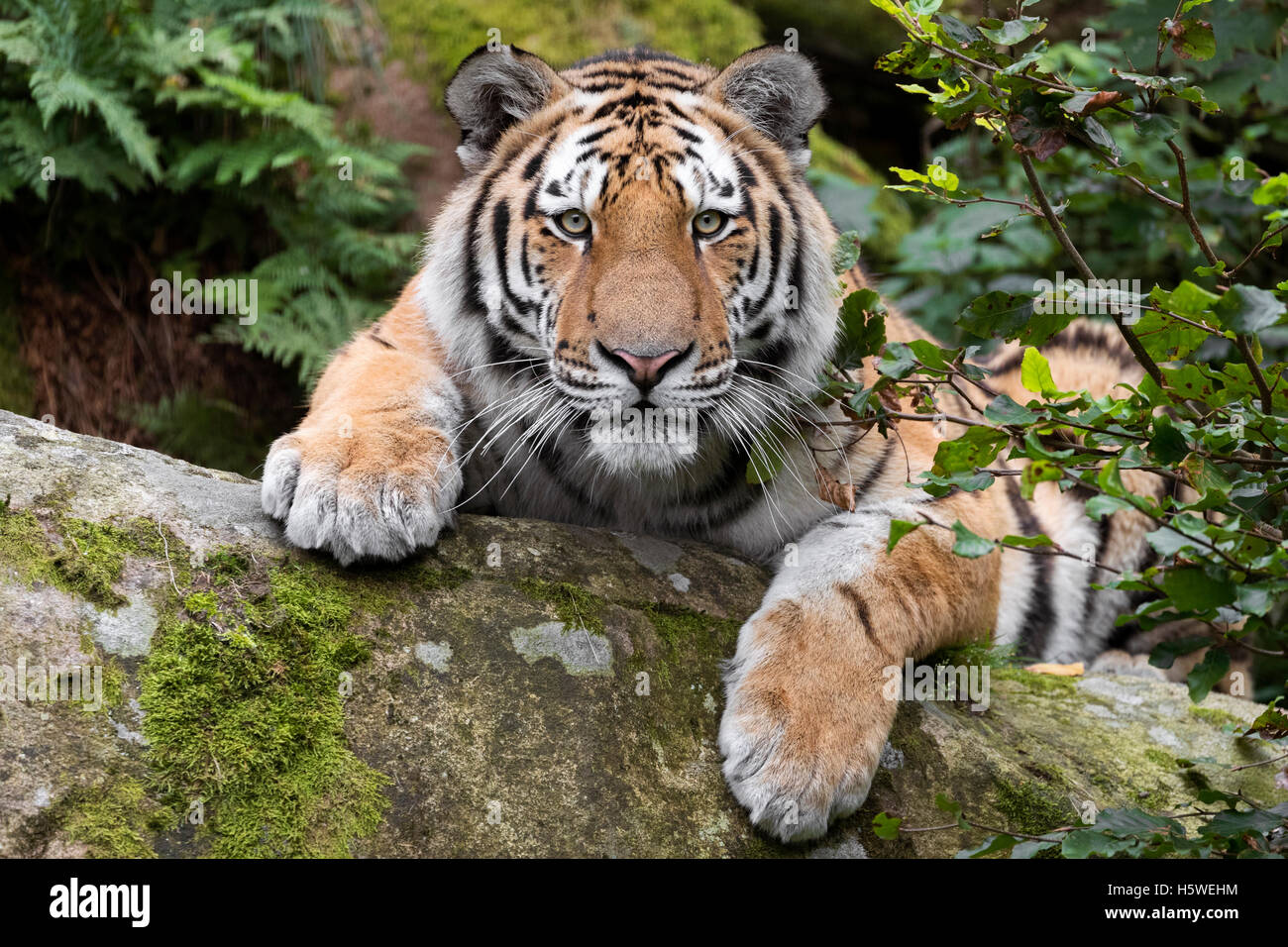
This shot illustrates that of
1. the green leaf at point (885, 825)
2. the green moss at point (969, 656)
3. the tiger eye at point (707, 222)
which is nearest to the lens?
the green leaf at point (885, 825)

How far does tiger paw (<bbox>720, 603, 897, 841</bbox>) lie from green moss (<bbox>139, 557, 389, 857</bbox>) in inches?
33.4

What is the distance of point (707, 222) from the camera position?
3.20 meters

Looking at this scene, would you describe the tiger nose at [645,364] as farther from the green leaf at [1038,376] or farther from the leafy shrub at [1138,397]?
the green leaf at [1038,376]

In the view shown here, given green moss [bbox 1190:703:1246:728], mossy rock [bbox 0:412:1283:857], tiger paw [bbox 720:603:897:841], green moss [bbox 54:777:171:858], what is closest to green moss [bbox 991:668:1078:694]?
green moss [bbox 1190:703:1246:728]

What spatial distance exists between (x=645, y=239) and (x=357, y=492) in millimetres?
1017

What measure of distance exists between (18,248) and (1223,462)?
560cm

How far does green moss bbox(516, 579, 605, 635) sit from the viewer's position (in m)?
2.90

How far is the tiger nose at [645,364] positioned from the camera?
285 centimetres

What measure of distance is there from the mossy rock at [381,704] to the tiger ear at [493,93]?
50.3 inches

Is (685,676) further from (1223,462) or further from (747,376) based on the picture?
(1223,462)

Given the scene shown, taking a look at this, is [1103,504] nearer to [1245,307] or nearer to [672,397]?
[1245,307]

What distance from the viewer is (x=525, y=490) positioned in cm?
366

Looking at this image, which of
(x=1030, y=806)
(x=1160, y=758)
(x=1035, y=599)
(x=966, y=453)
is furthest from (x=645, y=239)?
(x=1035, y=599)

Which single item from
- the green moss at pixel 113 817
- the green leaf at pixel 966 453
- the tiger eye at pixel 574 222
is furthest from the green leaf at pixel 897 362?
the green moss at pixel 113 817
